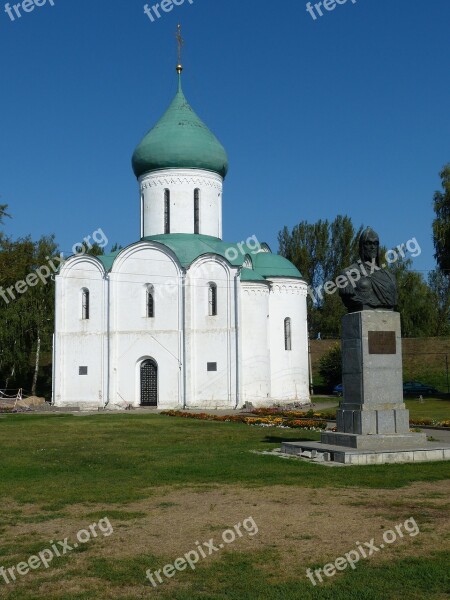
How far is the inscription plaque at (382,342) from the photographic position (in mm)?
12102

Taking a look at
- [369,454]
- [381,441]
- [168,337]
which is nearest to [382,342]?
[381,441]

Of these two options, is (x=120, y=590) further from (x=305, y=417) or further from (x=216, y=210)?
(x=216, y=210)

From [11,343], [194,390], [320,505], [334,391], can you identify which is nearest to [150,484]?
[320,505]

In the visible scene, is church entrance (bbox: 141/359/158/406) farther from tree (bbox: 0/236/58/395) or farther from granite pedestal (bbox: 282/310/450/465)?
granite pedestal (bbox: 282/310/450/465)

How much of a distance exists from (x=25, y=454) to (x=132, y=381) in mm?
16173

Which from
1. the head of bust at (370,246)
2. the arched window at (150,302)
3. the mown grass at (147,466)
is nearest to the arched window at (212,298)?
the arched window at (150,302)

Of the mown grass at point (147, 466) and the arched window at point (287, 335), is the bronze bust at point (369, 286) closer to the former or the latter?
the mown grass at point (147, 466)

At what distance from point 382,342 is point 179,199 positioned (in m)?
19.7

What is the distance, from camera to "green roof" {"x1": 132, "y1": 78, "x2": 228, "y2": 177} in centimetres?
3052

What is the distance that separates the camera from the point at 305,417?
66.5 feet

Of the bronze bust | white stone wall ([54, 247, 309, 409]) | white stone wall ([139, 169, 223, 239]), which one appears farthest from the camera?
white stone wall ([139, 169, 223, 239])

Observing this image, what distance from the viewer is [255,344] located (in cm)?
2891

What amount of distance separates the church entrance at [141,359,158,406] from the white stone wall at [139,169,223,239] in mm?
5753

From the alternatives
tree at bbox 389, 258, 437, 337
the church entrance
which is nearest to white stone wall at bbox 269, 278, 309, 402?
the church entrance
